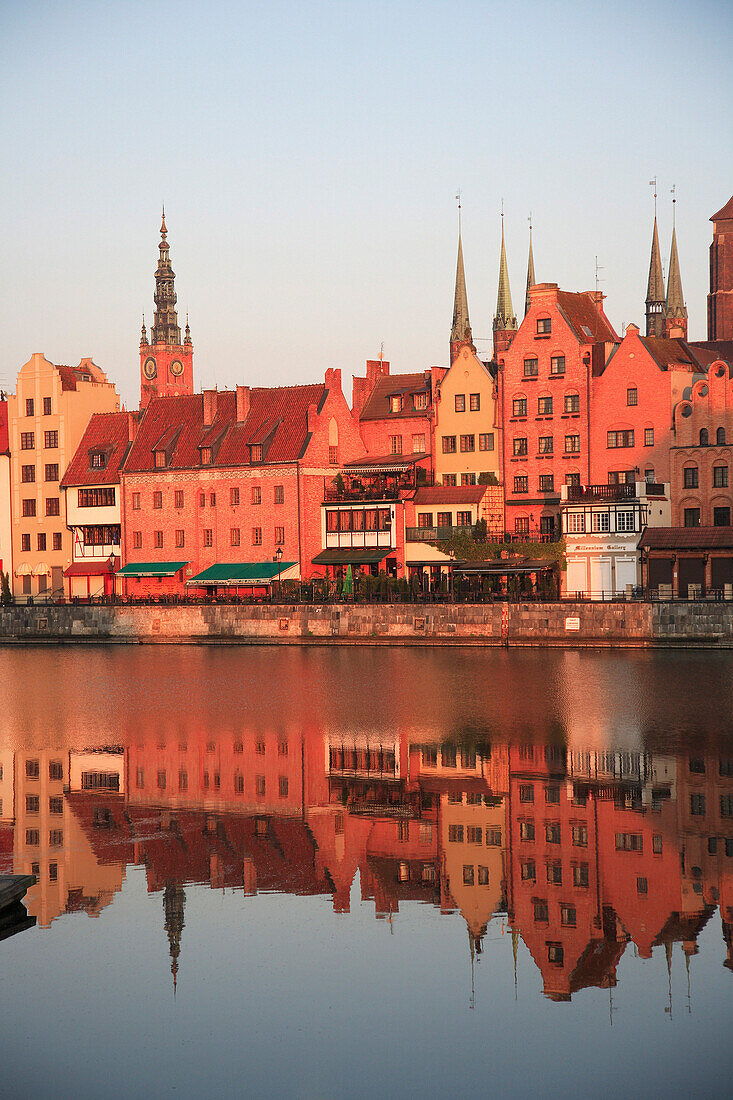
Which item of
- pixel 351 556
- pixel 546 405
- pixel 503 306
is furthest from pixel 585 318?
pixel 503 306

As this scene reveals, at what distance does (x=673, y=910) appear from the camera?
20016 millimetres

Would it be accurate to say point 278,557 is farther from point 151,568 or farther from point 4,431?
point 4,431

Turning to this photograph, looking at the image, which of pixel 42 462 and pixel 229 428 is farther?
pixel 42 462

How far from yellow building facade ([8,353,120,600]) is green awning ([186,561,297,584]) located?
13.3m

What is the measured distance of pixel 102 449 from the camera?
9381 cm

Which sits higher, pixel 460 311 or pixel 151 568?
pixel 460 311

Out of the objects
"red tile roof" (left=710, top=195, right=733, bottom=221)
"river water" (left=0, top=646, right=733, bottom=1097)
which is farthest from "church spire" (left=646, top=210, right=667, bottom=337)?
"river water" (left=0, top=646, right=733, bottom=1097)

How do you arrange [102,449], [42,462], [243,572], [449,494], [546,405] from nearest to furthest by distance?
[546,405] < [449,494] < [243,572] < [102,449] < [42,462]

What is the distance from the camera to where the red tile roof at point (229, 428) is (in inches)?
3401

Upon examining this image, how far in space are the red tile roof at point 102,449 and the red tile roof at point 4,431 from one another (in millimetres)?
5860

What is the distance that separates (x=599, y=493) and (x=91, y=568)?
35.6 meters

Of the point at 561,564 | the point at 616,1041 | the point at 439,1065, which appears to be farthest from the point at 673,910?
the point at 561,564

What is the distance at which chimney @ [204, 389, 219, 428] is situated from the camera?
301 ft

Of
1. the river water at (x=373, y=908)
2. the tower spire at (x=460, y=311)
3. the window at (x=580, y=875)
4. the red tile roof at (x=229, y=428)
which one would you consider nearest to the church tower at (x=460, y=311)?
the tower spire at (x=460, y=311)
